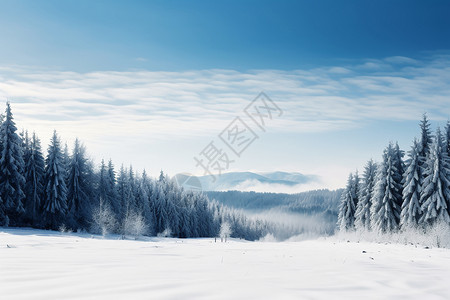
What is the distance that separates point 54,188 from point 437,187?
1791 inches

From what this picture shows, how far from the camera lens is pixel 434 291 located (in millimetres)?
5000

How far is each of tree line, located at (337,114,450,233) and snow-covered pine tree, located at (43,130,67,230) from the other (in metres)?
41.2

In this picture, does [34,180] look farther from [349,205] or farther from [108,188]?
[349,205]

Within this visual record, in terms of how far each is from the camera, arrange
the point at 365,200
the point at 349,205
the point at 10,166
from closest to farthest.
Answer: the point at 10,166
the point at 365,200
the point at 349,205

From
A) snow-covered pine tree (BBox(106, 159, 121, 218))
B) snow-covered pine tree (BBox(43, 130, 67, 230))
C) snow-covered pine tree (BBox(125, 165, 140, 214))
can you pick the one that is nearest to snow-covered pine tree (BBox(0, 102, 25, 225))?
snow-covered pine tree (BBox(43, 130, 67, 230))

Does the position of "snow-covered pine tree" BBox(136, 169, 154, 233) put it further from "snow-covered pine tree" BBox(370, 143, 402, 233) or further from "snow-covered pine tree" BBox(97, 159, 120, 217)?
"snow-covered pine tree" BBox(370, 143, 402, 233)

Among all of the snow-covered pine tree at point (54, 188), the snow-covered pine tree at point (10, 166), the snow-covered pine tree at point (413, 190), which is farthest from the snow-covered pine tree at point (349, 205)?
the snow-covered pine tree at point (10, 166)

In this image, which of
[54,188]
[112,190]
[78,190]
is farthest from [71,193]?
[112,190]

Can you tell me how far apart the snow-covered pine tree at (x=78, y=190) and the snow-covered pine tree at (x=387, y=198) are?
133 feet

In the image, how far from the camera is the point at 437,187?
33344 millimetres

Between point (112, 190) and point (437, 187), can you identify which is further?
point (112, 190)

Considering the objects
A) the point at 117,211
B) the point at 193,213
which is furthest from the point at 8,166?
the point at 193,213

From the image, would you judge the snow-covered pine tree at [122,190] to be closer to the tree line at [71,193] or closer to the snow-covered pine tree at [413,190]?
the tree line at [71,193]

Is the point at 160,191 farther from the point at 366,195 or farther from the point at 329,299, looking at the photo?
the point at 329,299
